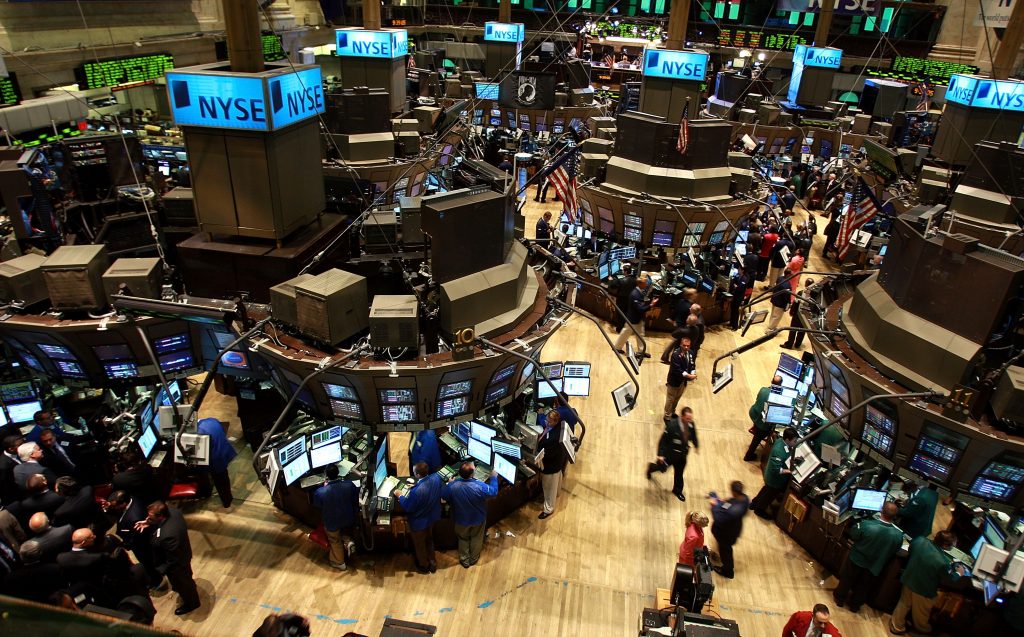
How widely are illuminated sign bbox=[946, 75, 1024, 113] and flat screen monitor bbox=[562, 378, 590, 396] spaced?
48.5ft

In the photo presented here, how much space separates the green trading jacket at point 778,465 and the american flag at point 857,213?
7416 mm

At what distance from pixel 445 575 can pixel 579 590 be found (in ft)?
5.99

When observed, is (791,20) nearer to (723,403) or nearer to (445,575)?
(723,403)

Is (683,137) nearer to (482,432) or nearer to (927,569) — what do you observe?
(482,432)

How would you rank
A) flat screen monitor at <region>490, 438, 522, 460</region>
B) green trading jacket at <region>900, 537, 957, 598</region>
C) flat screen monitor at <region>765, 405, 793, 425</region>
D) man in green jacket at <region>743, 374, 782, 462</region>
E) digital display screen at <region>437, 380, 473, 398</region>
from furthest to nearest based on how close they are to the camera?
1. man in green jacket at <region>743, 374, 782, 462</region>
2. flat screen monitor at <region>765, 405, 793, 425</region>
3. flat screen monitor at <region>490, 438, 522, 460</region>
4. digital display screen at <region>437, 380, 473, 398</region>
5. green trading jacket at <region>900, 537, 957, 598</region>

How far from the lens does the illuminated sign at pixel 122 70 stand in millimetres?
18930

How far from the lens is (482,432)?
877cm

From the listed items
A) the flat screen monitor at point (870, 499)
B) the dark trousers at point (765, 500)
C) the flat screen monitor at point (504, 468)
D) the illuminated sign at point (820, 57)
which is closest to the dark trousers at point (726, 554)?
the dark trousers at point (765, 500)

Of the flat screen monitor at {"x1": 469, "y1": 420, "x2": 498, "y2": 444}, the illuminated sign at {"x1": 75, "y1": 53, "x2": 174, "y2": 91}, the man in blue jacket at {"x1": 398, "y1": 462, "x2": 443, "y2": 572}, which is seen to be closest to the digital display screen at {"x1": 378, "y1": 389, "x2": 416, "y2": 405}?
the man in blue jacket at {"x1": 398, "y1": 462, "x2": 443, "y2": 572}

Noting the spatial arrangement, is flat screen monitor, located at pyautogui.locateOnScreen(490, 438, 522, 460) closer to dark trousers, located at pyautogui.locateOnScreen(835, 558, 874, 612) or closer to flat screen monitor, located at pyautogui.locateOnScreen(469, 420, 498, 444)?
flat screen monitor, located at pyautogui.locateOnScreen(469, 420, 498, 444)

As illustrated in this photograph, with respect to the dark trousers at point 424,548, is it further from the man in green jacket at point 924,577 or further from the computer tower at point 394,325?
the man in green jacket at point 924,577

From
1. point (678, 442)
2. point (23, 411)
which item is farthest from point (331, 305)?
point (678, 442)

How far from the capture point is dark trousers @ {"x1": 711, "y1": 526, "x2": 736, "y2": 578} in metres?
8.29

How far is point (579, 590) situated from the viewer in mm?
8336
